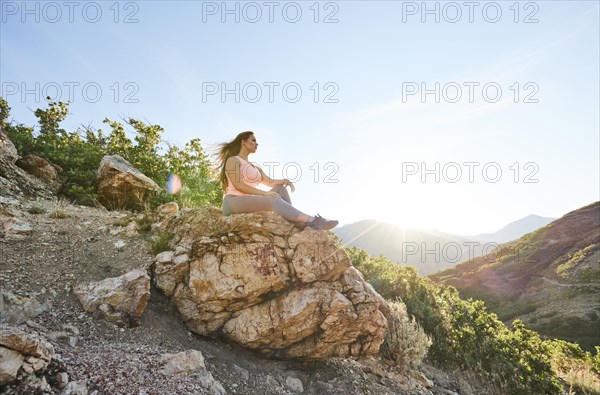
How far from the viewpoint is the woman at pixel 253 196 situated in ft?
18.0

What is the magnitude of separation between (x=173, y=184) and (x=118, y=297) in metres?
7.72

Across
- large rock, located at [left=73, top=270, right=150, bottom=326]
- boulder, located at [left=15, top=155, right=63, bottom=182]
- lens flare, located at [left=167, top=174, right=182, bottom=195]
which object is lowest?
large rock, located at [left=73, top=270, right=150, bottom=326]

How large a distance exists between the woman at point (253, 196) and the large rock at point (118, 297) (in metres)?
1.85

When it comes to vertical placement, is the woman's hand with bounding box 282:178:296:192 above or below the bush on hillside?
above

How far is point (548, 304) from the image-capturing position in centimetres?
4025

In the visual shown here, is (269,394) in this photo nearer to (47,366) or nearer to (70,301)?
(47,366)

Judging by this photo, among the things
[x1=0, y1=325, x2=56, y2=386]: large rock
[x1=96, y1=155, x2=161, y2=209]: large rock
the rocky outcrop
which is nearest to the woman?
[x1=0, y1=325, x2=56, y2=386]: large rock

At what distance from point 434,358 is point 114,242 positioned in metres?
8.01

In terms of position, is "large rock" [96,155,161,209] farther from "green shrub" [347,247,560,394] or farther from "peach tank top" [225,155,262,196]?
"green shrub" [347,247,560,394]

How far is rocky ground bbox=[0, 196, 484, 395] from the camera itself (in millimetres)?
3299

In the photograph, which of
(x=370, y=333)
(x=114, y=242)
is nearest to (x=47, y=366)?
(x=114, y=242)

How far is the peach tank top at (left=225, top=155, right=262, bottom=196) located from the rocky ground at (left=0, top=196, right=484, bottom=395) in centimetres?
190

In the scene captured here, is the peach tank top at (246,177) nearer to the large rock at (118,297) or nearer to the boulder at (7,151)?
the large rock at (118,297)

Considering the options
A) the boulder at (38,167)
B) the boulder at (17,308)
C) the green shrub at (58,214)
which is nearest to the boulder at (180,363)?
the boulder at (17,308)
